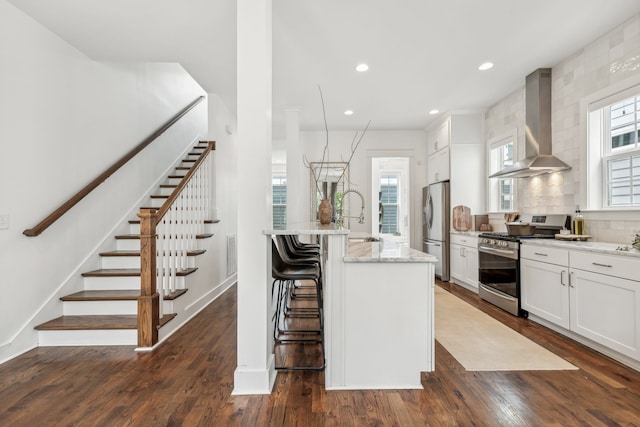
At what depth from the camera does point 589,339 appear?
265cm

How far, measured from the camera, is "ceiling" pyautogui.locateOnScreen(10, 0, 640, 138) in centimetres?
261

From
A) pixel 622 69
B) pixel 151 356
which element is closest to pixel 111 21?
pixel 151 356

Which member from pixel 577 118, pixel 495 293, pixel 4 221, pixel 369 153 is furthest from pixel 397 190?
pixel 4 221

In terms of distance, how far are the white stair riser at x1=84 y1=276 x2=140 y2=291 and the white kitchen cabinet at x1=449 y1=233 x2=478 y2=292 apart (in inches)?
168

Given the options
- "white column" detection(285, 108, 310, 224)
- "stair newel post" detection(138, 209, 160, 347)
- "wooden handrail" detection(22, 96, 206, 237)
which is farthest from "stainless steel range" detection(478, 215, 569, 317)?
"wooden handrail" detection(22, 96, 206, 237)

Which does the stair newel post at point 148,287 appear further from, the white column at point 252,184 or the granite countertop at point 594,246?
the granite countertop at point 594,246

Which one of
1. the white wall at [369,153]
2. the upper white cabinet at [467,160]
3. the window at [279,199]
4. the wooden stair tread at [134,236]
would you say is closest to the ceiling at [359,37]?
the upper white cabinet at [467,160]

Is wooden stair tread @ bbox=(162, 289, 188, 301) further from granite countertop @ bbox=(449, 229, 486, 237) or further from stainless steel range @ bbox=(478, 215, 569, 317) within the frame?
granite countertop @ bbox=(449, 229, 486, 237)

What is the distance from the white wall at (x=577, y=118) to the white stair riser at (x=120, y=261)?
478 cm

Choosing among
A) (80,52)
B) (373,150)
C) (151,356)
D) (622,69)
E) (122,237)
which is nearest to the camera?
(151,356)

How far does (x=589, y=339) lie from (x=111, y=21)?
190 inches

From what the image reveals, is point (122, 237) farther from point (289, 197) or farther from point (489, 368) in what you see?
point (489, 368)

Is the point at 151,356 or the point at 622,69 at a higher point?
the point at 622,69

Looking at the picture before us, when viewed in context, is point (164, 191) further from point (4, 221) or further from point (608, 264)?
point (608, 264)
